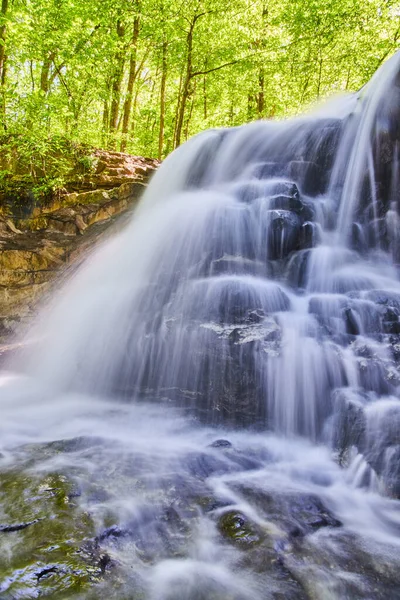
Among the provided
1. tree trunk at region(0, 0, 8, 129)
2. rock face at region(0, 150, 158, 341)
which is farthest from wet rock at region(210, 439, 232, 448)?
tree trunk at region(0, 0, 8, 129)

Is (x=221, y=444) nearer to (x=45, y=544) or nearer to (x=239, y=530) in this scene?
(x=239, y=530)

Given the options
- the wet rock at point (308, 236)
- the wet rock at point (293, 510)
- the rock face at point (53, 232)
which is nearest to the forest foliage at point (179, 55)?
the rock face at point (53, 232)

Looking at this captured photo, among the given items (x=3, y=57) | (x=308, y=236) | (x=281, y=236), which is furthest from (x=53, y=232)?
(x=308, y=236)

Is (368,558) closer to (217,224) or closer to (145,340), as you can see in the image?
(145,340)

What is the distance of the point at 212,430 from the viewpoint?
4.44 meters

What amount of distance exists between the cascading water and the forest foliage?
3.34 m

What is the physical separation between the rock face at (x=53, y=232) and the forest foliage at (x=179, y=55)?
1.23 m

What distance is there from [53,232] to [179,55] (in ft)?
29.1

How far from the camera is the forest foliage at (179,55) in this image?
8.45 metres

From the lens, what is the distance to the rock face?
8.05 meters

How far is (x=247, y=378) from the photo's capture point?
4.57 m

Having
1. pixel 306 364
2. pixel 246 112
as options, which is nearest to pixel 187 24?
pixel 246 112

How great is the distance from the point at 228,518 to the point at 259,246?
469 centimetres

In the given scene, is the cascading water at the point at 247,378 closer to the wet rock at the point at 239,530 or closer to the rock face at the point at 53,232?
the wet rock at the point at 239,530
